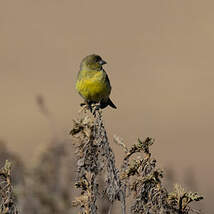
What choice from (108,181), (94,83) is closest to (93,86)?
(94,83)

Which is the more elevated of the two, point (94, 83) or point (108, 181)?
point (94, 83)

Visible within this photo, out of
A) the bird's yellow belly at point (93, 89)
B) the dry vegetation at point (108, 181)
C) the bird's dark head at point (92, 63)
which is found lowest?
the dry vegetation at point (108, 181)

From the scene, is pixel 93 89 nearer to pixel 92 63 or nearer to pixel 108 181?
pixel 92 63

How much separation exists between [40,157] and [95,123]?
6678 mm

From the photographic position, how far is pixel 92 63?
826 centimetres

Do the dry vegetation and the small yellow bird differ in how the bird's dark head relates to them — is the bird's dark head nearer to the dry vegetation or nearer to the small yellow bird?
the small yellow bird

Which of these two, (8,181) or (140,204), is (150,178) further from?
(8,181)

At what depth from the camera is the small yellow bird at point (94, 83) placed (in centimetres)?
739

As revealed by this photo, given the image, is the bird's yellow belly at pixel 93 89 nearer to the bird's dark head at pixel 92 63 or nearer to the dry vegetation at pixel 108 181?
the bird's dark head at pixel 92 63

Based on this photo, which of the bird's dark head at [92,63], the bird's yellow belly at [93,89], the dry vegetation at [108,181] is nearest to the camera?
the dry vegetation at [108,181]

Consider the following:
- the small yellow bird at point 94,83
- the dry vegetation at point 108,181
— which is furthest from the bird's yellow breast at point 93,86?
the dry vegetation at point 108,181

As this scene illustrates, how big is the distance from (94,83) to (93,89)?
144mm

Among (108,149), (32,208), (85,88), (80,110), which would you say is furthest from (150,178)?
(32,208)

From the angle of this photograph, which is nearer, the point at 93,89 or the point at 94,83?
the point at 93,89
